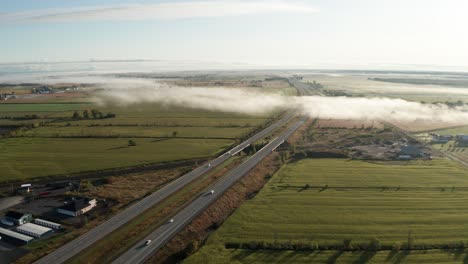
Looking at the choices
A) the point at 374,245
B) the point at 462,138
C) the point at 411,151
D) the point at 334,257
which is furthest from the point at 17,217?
the point at 462,138

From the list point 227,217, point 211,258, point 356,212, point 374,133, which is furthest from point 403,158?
point 211,258

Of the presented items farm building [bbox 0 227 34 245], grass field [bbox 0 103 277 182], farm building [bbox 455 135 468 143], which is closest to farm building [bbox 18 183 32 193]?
grass field [bbox 0 103 277 182]

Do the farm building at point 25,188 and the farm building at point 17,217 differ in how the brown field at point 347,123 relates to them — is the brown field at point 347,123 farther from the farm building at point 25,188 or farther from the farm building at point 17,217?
the farm building at point 17,217

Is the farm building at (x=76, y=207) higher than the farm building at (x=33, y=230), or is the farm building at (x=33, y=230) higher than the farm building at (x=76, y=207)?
the farm building at (x=76, y=207)

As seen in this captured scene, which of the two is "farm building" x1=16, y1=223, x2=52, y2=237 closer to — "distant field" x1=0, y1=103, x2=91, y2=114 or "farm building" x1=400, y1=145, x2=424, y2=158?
"farm building" x1=400, y1=145, x2=424, y2=158

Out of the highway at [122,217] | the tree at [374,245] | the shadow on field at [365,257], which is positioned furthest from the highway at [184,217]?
the tree at [374,245]

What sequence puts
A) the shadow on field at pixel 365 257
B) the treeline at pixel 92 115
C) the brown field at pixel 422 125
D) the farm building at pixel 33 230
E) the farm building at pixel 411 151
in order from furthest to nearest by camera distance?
the treeline at pixel 92 115
the brown field at pixel 422 125
the farm building at pixel 411 151
the farm building at pixel 33 230
the shadow on field at pixel 365 257
